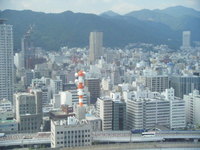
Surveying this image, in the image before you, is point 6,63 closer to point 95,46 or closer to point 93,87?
point 93,87

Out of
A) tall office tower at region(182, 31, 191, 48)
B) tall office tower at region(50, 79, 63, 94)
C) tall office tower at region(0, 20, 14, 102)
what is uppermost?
tall office tower at region(182, 31, 191, 48)

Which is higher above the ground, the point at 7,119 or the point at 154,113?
the point at 154,113

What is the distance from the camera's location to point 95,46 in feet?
47.9

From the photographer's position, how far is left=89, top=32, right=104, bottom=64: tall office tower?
14.1m

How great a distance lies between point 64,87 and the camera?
351 inches

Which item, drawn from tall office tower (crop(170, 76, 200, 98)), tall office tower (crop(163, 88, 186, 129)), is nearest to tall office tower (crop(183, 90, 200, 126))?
tall office tower (crop(163, 88, 186, 129))

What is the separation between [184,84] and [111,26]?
7.91 meters

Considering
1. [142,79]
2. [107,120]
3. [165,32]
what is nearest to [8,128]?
[107,120]

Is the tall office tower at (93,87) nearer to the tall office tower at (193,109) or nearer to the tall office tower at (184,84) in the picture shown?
the tall office tower at (184,84)

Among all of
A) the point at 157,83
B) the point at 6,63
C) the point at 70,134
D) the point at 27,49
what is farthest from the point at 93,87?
the point at 27,49

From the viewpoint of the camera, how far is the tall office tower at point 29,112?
5766 mm

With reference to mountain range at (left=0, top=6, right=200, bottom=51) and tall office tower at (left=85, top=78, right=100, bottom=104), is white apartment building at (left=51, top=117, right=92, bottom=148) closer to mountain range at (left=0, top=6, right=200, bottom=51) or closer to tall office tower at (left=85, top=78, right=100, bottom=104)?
tall office tower at (left=85, top=78, right=100, bottom=104)

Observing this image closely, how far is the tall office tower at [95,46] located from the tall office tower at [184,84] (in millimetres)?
5490

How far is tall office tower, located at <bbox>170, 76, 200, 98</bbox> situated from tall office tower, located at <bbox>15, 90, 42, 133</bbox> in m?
3.54
